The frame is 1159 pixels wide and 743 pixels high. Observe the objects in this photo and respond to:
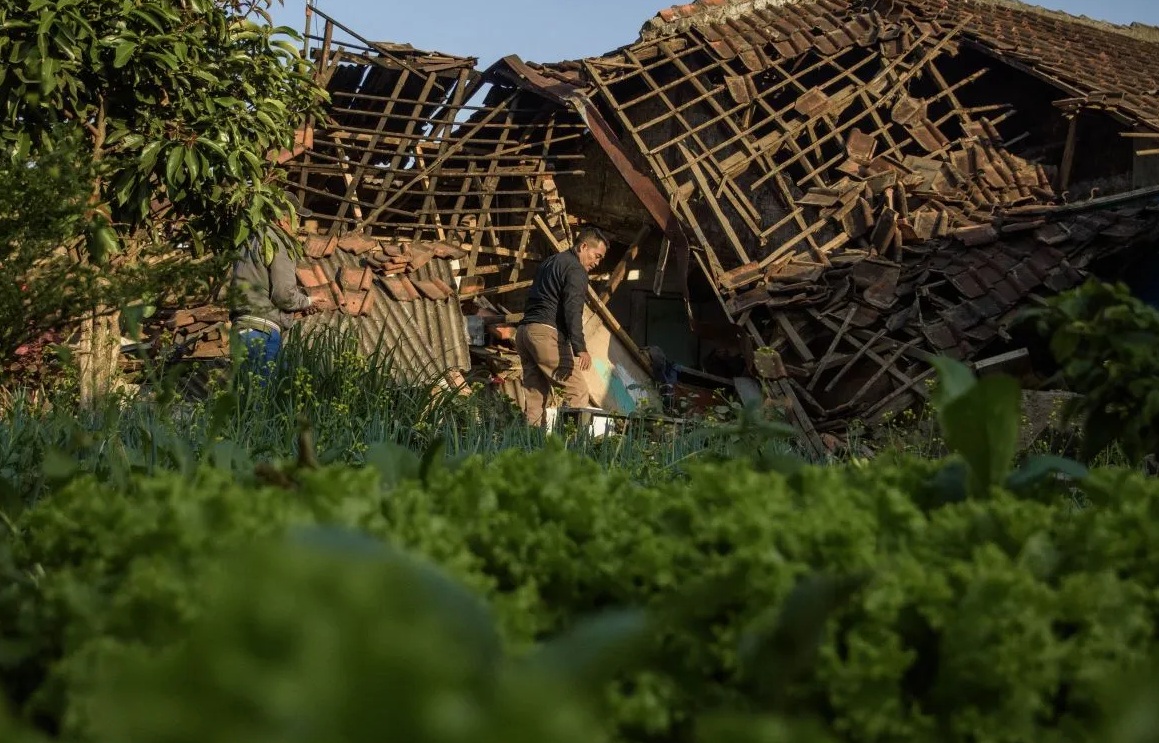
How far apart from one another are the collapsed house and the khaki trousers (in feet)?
6.27

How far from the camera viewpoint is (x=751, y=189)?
505 inches

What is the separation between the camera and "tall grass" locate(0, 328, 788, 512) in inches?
170

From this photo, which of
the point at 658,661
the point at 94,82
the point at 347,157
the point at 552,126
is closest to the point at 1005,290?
the point at 552,126

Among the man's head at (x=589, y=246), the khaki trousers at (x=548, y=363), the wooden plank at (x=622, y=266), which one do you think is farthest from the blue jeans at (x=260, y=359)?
the wooden plank at (x=622, y=266)

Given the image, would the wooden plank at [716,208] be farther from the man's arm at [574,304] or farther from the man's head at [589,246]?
the man's arm at [574,304]

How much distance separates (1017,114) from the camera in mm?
14172

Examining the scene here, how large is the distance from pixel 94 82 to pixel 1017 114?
11.0 metres

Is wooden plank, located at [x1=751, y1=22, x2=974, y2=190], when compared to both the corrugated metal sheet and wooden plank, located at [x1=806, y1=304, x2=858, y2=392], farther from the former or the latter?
the corrugated metal sheet

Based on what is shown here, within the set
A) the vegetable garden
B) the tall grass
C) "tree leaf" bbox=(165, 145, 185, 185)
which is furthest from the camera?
"tree leaf" bbox=(165, 145, 185, 185)

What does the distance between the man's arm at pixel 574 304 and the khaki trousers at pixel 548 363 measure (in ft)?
0.46

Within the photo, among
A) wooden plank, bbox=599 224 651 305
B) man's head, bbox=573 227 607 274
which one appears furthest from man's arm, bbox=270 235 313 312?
wooden plank, bbox=599 224 651 305

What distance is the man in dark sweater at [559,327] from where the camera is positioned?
9.90 metres

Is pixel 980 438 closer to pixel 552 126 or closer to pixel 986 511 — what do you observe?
pixel 986 511

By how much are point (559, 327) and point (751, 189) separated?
12.4 feet
